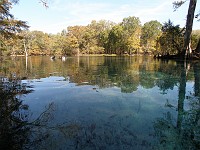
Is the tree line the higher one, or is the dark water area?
the tree line

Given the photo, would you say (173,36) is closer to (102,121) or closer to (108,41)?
(102,121)

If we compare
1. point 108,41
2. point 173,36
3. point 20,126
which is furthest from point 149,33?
point 20,126

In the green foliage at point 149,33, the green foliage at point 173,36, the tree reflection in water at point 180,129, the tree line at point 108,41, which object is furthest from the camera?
the green foliage at point 149,33

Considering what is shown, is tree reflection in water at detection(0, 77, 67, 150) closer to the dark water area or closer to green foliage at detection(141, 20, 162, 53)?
the dark water area

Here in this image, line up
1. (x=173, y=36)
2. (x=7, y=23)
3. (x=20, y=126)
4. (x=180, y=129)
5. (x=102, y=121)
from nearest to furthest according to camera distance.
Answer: (x=180, y=129)
(x=20, y=126)
(x=102, y=121)
(x=7, y=23)
(x=173, y=36)

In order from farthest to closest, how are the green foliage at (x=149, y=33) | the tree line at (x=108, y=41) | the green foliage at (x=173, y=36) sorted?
the green foliage at (x=149, y=33) < the tree line at (x=108, y=41) < the green foliage at (x=173, y=36)

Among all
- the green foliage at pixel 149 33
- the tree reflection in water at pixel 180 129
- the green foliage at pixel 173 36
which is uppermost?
the green foliage at pixel 149 33

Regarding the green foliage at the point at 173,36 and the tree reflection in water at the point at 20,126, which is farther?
the green foliage at the point at 173,36

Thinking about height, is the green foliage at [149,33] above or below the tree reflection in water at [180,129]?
above

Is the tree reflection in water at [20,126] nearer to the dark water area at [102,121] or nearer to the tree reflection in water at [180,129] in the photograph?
the dark water area at [102,121]

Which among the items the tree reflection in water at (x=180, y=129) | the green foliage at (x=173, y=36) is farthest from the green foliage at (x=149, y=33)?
the tree reflection in water at (x=180, y=129)

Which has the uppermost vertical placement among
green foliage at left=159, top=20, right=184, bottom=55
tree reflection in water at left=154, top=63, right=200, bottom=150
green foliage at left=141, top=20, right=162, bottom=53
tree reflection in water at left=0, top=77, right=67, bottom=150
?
green foliage at left=141, top=20, right=162, bottom=53

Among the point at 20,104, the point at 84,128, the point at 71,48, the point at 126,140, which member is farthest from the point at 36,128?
the point at 71,48

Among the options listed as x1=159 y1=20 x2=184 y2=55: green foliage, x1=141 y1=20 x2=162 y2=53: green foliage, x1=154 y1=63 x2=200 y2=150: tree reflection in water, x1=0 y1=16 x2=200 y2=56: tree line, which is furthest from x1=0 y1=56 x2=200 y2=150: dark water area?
x1=141 y1=20 x2=162 y2=53: green foliage
